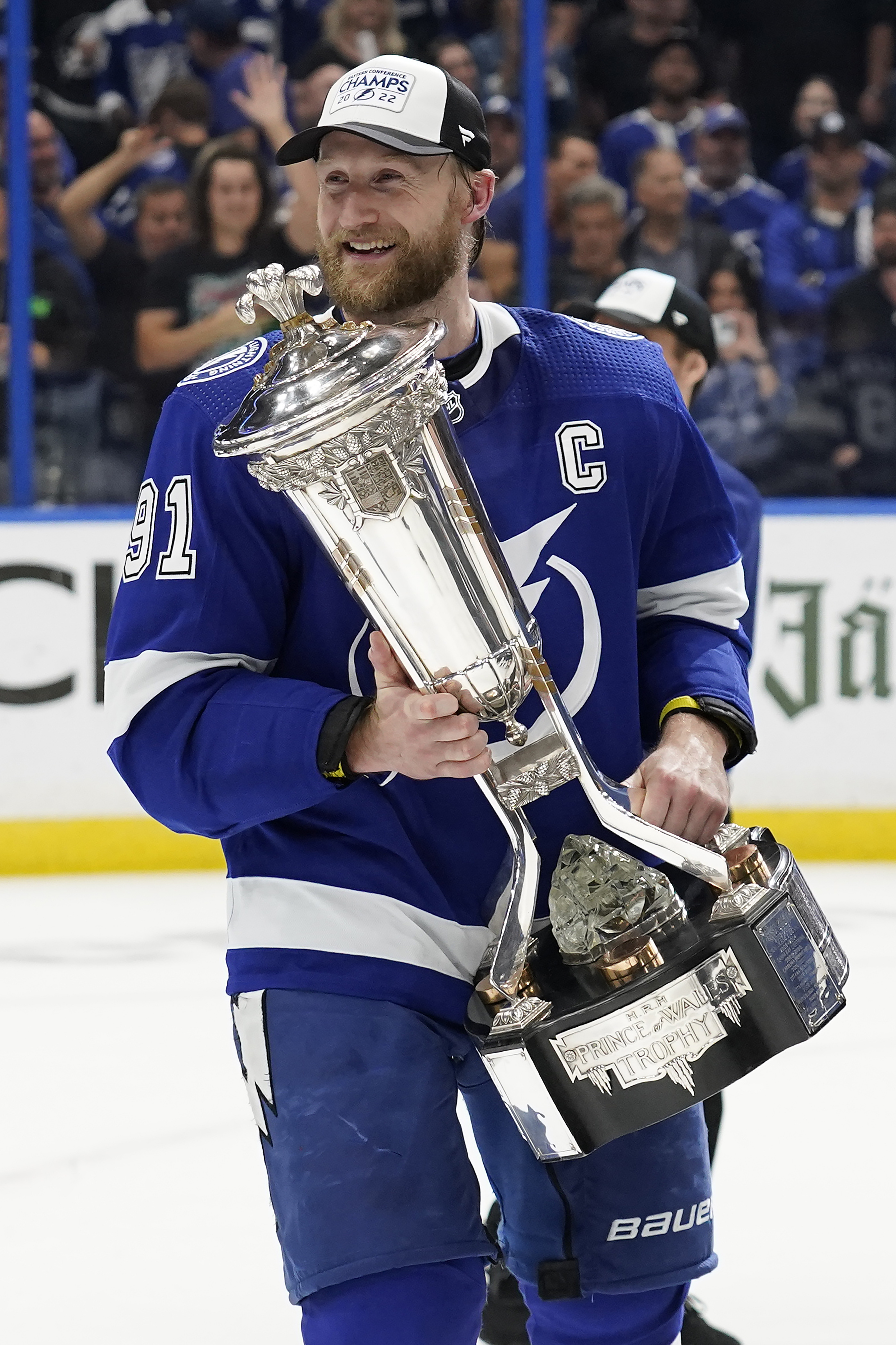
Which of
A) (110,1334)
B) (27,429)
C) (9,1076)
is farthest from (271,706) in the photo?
(27,429)

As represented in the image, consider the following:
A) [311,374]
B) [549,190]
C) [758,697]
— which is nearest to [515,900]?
[311,374]

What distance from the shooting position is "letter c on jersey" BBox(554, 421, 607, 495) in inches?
63.8

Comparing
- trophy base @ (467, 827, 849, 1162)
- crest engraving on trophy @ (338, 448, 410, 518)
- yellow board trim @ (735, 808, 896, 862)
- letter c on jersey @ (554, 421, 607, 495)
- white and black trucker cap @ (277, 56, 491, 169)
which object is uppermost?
white and black trucker cap @ (277, 56, 491, 169)

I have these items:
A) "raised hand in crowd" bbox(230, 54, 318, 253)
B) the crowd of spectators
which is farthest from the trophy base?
A: "raised hand in crowd" bbox(230, 54, 318, 253)

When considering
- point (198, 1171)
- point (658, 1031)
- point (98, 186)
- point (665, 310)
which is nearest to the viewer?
point (658, 1031)

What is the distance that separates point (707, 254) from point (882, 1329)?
4339mm

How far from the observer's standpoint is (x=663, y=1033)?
4.81 feet

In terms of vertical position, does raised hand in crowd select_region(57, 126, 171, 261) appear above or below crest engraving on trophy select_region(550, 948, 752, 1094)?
below

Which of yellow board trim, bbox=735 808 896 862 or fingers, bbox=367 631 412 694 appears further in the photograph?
yellow board trim, bbox=735 808 896 862

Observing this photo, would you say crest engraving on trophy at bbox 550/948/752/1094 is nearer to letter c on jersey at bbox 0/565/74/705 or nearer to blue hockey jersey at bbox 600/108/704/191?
letter c on jersey at bbox 0/565/74/705

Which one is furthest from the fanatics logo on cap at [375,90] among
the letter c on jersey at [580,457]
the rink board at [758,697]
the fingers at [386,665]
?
the rink board at [758,697]

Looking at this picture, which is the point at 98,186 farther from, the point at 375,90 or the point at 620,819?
the point at 620,819

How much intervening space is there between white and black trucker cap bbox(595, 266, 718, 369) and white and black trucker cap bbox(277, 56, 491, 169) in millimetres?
1225

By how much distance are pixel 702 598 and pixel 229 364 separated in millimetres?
478
